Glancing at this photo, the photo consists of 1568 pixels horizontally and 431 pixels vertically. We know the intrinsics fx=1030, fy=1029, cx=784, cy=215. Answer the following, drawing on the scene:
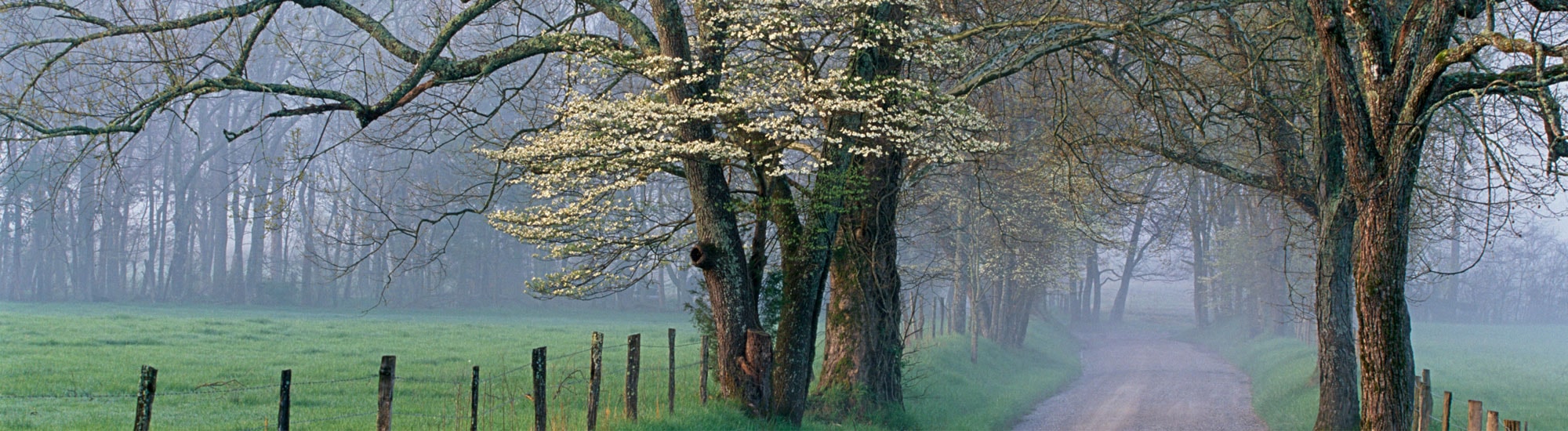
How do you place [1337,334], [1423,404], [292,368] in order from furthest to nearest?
[292,368]
[1337,334]
[1423,404]

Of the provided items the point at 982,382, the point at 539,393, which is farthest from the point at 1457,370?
the point at 539,393

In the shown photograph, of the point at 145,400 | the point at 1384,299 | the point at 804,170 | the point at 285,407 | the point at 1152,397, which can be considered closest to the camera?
the point at 145,400

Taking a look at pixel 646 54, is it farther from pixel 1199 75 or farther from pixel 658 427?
pixel 1199 75

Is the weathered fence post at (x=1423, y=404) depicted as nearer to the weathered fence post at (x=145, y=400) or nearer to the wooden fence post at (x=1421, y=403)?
the wooden fence post at (x=1421, y=403)

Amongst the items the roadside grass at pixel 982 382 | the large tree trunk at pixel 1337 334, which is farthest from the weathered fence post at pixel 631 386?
the large tree trunk at pixel 1337 334

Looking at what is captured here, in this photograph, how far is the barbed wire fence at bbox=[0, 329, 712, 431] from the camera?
979cm

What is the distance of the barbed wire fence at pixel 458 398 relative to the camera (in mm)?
9789

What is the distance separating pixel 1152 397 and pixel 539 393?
18457mm

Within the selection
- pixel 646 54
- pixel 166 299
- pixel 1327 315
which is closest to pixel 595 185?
pixel 646 54

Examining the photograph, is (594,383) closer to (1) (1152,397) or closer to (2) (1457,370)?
(1) (1152,397)

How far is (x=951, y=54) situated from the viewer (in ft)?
42.6

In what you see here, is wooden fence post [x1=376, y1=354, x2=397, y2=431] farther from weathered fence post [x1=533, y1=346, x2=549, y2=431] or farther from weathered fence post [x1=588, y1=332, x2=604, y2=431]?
weathered fence post [x1=588, y1=332, x2=604, y2=431]

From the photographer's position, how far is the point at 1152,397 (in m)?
24.1

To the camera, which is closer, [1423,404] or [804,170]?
[1423,404]
